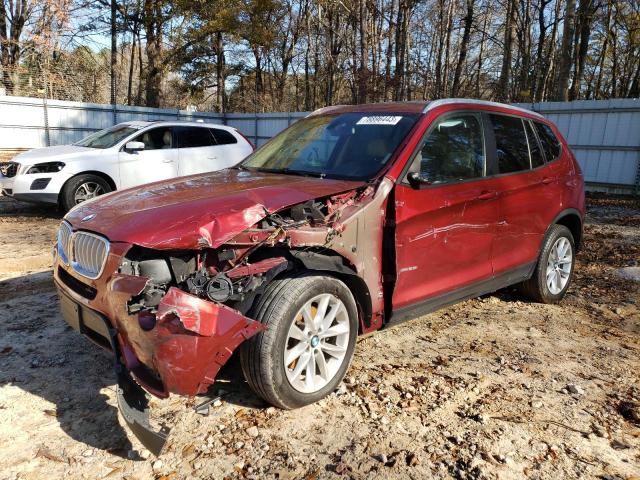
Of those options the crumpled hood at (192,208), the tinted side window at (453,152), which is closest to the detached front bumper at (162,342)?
the crumpled hood at (192,208)

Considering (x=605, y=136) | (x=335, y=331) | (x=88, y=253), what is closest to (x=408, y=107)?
(x=335, y=331)

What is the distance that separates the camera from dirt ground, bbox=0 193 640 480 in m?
2.52

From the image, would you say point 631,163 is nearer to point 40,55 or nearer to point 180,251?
point 180,251

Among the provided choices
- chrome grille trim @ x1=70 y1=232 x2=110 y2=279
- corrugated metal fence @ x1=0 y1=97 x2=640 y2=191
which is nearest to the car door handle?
chrome grille trim @ x1=70 y1=232 x2=110 y2=279

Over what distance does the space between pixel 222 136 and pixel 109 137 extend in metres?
2.16

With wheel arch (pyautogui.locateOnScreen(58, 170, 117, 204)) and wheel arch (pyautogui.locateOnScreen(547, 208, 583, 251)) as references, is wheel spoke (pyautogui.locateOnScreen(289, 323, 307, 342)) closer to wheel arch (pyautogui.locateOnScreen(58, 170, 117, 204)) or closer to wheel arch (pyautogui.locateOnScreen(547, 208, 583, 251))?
wheel arch (pyautogui.locateOnScreen(547, 208, 583, 251))

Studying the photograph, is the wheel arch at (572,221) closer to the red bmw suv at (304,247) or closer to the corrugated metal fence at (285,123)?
the red bmw suv at (304,247)

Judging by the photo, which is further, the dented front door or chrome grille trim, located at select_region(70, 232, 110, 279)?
the dented front door

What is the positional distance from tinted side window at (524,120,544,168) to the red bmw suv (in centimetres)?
3

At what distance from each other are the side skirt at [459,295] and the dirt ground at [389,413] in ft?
1.22

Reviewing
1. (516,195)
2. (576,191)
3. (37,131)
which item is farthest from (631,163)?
(37,131)

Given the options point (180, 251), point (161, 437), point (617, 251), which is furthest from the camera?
point (617, 251)

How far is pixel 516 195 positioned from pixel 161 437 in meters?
3.33

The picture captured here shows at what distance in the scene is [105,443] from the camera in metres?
2.66
